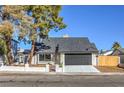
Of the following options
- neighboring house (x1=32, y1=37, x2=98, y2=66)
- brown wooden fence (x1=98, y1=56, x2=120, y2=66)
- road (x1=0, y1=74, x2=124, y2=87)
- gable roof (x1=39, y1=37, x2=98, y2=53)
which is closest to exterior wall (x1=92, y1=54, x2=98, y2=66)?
neighboring house (x1=32, y1=37, x2=98, y2=66)

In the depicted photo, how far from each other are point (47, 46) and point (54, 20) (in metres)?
8.77

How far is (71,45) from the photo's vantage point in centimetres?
4894

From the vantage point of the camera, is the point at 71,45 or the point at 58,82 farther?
the point at 71,45

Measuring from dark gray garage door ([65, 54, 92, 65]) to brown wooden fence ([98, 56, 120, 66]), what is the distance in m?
1.55

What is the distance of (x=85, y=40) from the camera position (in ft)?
163

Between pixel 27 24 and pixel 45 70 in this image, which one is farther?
pixel 27 24

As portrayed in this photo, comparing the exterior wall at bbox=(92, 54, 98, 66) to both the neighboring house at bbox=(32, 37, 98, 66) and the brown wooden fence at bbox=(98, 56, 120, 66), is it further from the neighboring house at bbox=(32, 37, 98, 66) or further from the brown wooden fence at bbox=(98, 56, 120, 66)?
the brown wooden fence at bbox=(98, 56, 120, 66)

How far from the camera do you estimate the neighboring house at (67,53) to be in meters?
47.1

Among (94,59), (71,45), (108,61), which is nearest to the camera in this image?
(94,59)

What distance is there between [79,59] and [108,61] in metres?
4.04

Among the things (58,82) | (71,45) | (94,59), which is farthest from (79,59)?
(58,82)

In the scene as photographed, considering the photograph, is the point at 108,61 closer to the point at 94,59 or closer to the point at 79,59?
the point at 94,59
